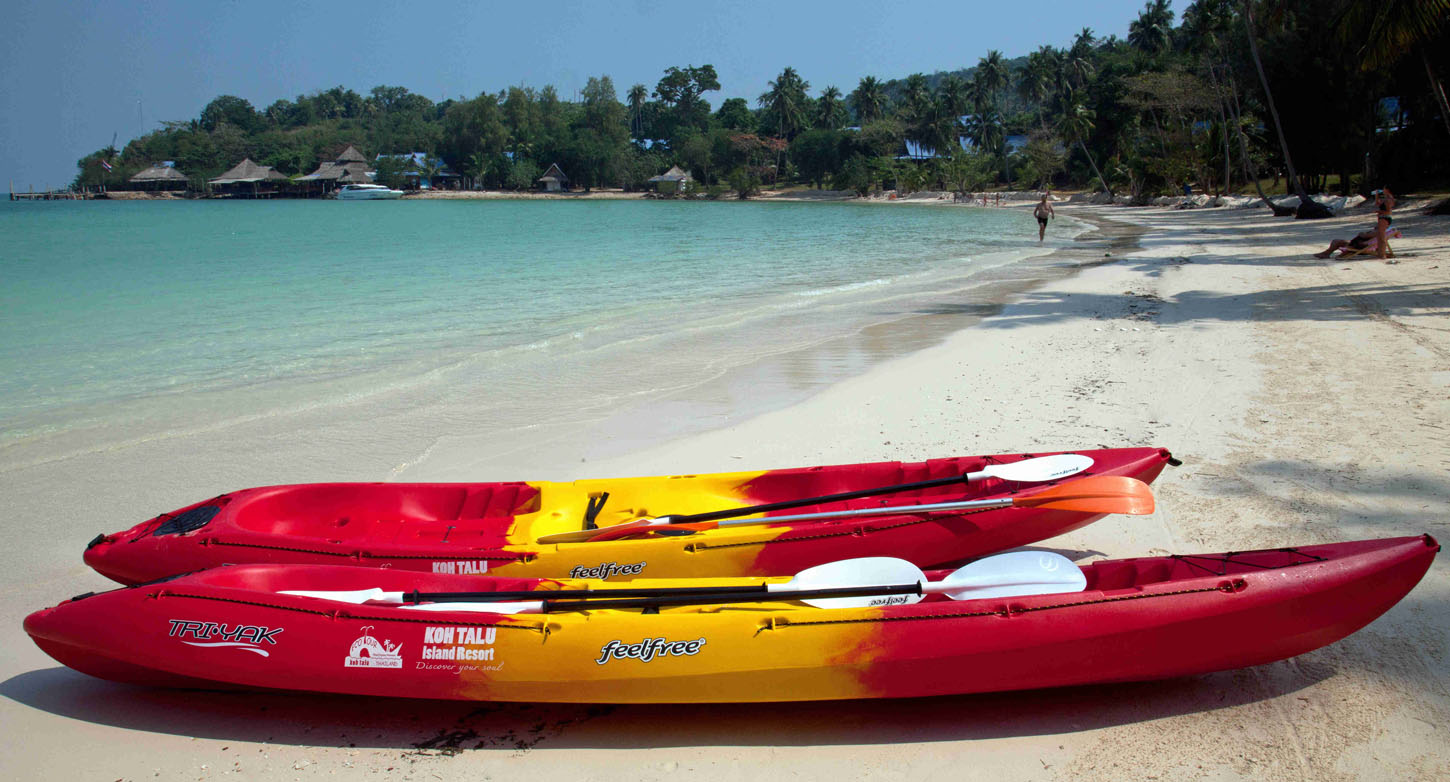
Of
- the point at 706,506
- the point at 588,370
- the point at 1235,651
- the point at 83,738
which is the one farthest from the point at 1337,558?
the point at 588,370

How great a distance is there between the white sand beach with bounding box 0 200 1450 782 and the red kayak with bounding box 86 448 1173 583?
0.64 meters

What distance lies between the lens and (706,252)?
99.5 feet

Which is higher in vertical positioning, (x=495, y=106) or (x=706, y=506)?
(x=495, y=106)

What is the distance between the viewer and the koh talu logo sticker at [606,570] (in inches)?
179

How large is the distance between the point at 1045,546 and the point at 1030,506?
80 cm

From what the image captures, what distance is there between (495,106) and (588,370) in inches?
4462

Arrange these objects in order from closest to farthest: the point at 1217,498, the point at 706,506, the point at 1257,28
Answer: the point at 706,506 → the point at 1217,498 → the point at 1257,28

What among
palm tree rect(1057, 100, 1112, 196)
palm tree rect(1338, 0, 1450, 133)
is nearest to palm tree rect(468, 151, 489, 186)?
palm tree rect(1057, 100, 1112, 196)

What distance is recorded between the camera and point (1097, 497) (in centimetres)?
452

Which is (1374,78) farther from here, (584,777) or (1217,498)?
(584,777)

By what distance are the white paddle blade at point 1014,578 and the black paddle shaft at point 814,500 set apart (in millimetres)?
1030

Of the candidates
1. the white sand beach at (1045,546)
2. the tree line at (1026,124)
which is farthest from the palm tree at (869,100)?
the white sand beach at (1045,546)

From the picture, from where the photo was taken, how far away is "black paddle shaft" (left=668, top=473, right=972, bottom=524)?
491 centimetres

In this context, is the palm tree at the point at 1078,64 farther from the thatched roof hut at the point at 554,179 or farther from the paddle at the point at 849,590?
the paddle at the point at 849,590
